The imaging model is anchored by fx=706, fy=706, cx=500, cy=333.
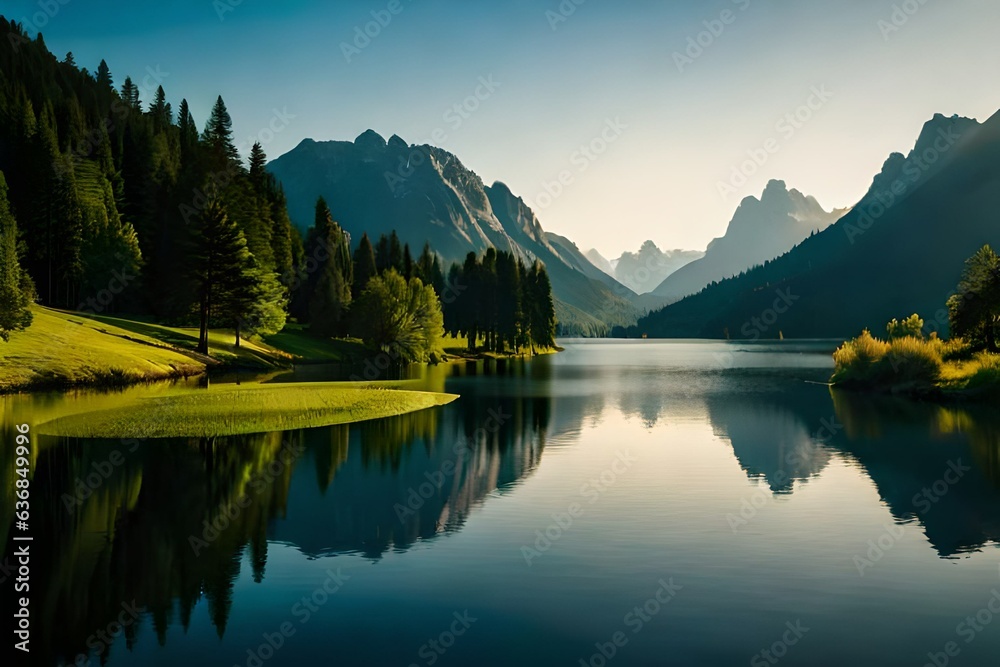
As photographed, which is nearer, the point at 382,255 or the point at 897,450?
the point at 897,450

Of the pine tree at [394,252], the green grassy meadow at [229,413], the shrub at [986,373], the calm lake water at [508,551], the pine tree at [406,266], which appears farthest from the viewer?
the pine tree at [394,252]

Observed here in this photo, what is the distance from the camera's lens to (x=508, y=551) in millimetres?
20719

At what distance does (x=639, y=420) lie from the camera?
2095 inches

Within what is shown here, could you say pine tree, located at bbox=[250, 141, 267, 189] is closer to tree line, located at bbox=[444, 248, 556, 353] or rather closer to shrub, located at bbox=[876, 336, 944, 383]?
tree line, located at bbox=[444, 248, 556, 353]

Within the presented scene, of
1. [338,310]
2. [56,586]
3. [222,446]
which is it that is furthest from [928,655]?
[338,310]

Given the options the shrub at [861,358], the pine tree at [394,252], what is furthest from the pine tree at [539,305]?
the shrub at [861,358]

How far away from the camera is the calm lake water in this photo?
1436cm

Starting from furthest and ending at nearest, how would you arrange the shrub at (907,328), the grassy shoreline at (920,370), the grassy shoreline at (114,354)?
the shrub at (907,328) < the grassy shoreline at (920,370) < the grassy shoreline at (114,354)

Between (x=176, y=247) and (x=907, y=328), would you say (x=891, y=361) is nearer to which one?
(x=907, y=328)

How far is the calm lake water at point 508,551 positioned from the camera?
14359 millimetres

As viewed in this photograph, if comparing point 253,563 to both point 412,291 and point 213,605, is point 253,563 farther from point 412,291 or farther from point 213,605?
point 412,291

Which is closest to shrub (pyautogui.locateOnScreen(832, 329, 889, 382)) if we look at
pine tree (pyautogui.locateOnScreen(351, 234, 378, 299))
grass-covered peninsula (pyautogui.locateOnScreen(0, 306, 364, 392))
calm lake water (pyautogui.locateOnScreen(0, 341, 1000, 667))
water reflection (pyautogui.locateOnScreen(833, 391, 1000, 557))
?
water reflection (pyautogui.locateOnScreen(833, 391, 1000, 557))

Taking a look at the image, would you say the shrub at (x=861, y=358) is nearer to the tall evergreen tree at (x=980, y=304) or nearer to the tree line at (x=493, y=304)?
the tall evergreen tree at (x=980, y=304)

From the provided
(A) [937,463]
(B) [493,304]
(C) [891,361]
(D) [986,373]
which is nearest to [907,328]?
(C) [891,361]
